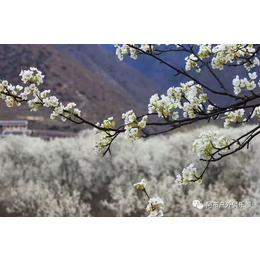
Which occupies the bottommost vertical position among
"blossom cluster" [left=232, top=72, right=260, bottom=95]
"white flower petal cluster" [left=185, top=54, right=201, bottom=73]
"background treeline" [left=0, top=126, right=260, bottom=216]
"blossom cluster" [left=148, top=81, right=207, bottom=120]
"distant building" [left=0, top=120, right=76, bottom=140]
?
"background treeline" [left=0, top=126, right=260, bottom=216]

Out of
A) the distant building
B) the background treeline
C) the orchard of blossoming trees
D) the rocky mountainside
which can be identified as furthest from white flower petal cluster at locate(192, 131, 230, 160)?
the distant building

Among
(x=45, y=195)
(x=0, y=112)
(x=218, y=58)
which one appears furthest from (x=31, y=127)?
(x=218, y=58)

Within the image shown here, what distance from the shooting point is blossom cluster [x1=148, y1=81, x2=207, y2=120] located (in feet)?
5.55

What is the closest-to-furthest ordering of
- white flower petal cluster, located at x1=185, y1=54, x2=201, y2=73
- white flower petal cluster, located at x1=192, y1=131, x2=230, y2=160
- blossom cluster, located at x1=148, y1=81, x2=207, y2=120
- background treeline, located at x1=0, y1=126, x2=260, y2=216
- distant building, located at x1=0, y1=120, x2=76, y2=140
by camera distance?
white flower petal cluster, located at x1=192, y1=131, x2=230, y2=160 → blossom cluster, located at x1=148, y1=81, x2=207, y2=120 → white flower petal cluster, located at x1=185, y1=54, x2=201, y2=73 → distant building, located at x1=0, y1=120, x2=76, y2=140 → background treeline, located at x1=0, y1=126, x2=260, y2=216

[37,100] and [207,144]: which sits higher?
[37,100]

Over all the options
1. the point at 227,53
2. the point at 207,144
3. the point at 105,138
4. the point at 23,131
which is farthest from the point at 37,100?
the point at 23,131

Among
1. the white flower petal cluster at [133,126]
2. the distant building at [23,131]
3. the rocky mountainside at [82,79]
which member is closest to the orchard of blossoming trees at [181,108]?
the white flower petal cluster at [133,126]

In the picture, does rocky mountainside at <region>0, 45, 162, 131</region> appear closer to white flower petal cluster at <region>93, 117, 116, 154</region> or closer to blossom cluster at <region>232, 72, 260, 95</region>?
blossom cluster at <region>232, 72, 260, 95</region>

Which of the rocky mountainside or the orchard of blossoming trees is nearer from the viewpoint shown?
the orchard of blossoming trees

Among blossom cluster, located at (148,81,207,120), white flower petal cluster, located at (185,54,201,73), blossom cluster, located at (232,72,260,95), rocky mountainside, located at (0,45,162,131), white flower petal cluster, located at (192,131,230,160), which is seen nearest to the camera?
white flower petal cluster, located at (192,131,230,160)

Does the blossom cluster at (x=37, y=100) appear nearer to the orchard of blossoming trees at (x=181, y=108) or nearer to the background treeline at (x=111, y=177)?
the orchard of blossoming trees at (x=181, y=108)

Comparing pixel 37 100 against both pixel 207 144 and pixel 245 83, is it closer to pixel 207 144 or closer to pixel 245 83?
pixel 207 144

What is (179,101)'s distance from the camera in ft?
5.94

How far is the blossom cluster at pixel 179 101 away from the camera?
1692 millimetres
